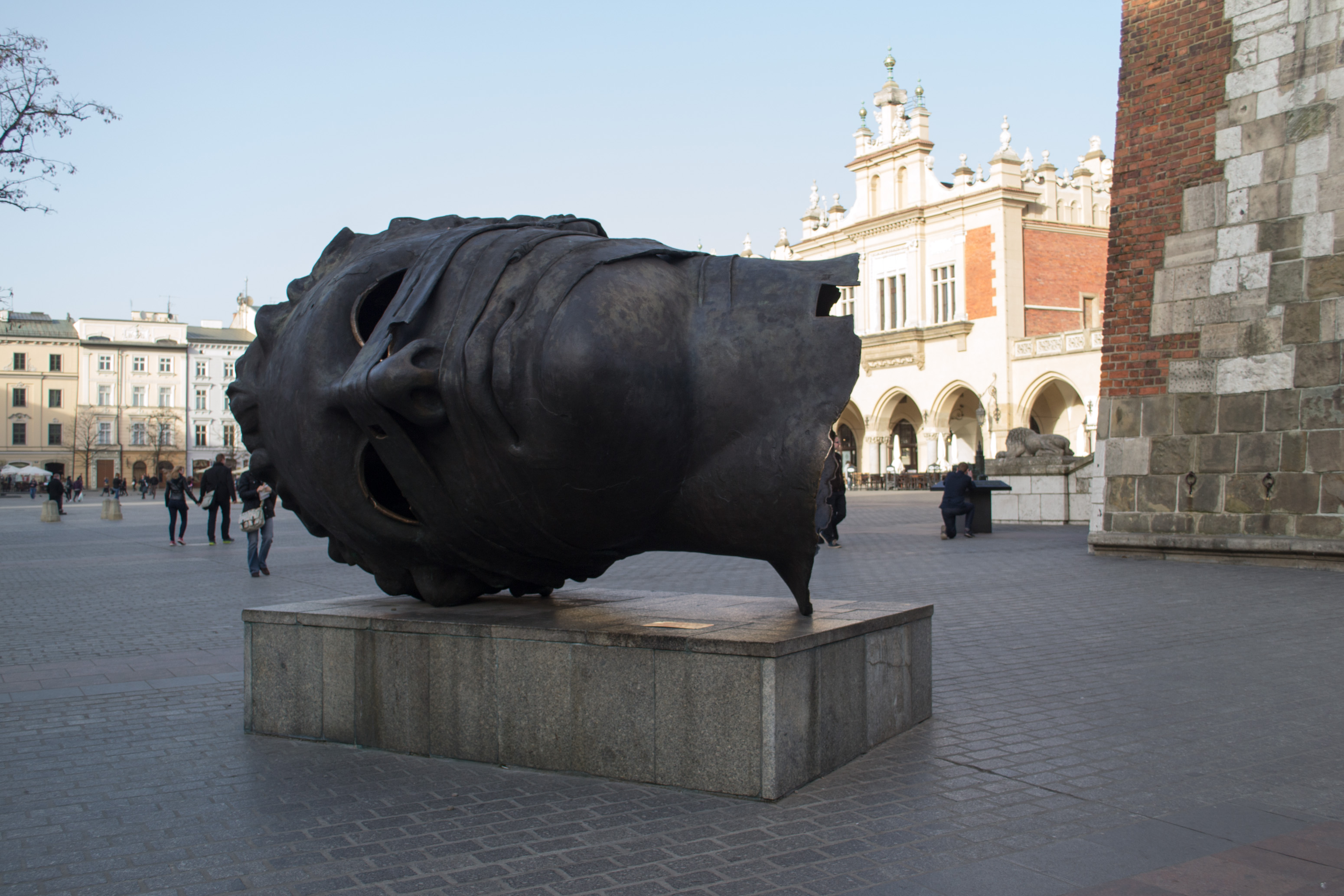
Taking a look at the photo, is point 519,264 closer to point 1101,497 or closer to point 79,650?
point 79,650

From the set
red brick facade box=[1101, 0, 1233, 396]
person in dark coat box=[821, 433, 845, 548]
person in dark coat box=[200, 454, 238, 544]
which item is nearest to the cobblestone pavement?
red brick facade box=[1101, 0, 1233, 396]

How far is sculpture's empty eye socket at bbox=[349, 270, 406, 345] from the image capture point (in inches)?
185

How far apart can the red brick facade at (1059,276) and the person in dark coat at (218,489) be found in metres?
31.2

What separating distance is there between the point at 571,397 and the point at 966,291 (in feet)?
134

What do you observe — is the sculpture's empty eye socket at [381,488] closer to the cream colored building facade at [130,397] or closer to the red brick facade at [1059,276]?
the red brick facade at [1059,276]

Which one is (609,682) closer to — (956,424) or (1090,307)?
(956,424)

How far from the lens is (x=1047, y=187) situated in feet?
138

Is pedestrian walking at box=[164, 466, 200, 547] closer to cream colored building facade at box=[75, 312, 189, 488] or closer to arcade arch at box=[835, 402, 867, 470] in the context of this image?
arcade arch at box=[835, 402, 867, 470]

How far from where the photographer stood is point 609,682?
4328mm

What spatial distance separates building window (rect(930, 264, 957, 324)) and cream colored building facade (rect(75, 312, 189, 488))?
60129 mm

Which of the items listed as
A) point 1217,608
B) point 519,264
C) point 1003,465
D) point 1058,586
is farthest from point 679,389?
point 1003,465

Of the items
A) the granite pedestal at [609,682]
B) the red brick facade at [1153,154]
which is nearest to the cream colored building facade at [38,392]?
the red brick facade at [1153,154]

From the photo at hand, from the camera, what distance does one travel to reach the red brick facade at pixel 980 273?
4138 cm

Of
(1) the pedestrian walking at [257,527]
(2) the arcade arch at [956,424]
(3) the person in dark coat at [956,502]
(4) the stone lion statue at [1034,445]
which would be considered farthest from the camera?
(2) the arcade arch at [956,424]
